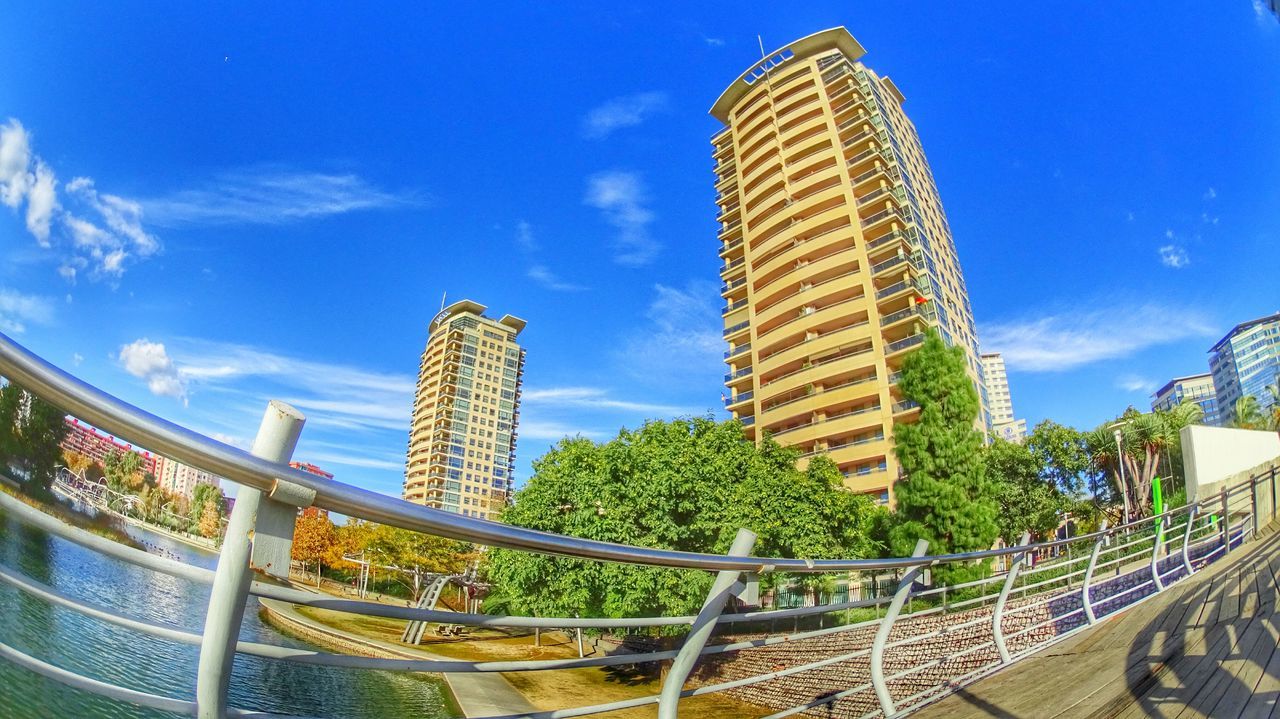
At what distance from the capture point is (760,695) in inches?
635

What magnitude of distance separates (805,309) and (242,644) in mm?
39477

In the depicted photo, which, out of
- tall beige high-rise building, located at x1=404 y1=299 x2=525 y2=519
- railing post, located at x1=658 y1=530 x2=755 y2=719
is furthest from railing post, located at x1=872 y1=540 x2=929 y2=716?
tall beige high-rise building, located at x1=404 y1=299 x2=525 y2=519

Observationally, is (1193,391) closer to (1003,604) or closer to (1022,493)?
(1022,493)

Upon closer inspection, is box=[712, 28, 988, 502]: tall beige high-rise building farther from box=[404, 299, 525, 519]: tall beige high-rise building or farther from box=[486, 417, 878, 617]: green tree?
box=[404, 299, 525, 519]: tall beige high-rise building

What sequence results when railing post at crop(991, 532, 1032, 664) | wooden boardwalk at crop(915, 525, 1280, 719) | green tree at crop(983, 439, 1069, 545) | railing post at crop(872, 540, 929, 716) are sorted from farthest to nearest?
1. green tree at crop(983, 439, 1069, 545)
2. railing post at crop(991, 532, 1032, 664)
3. railing post at crop(872, 540, 929, 716)
4. wooden boardwalk at crop(915, 525, 1280, 719)

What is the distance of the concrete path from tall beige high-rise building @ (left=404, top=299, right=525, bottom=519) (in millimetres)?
71337

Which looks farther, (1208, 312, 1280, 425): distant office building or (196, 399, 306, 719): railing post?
(1208, 312, 1280, 425): distant office building

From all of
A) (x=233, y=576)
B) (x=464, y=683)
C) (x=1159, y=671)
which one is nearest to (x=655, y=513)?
(x=464, y=683)

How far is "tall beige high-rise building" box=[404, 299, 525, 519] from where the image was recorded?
321 feet

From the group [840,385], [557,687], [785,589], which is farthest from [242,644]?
[840,385]

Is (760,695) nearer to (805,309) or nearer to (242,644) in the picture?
(242,644)

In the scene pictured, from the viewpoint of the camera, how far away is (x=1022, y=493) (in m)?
26.0

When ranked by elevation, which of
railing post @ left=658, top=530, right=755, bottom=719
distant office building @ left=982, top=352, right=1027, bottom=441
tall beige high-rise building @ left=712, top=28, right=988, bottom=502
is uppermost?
distant office building @ left=982, top=352, right=1027, bottom=441

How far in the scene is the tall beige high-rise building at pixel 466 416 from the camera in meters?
97.8
